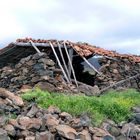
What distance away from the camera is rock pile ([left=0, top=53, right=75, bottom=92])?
13992 mm

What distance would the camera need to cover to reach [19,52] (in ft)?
54.0

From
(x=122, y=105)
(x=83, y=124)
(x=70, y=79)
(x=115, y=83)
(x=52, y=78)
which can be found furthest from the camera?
(x=115, y=83)

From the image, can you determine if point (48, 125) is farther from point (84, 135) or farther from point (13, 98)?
point (13, 98)

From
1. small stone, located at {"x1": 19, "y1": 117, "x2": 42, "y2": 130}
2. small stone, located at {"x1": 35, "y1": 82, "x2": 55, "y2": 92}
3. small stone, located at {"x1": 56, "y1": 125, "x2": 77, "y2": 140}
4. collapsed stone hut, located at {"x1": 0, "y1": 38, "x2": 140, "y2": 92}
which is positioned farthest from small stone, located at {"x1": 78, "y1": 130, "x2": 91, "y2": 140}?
collapsed stone hut, located at {"x1": 0, "y1": 38, "x2": 140, "y2": 92}

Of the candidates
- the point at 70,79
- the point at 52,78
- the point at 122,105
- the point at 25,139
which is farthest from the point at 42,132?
the point at 70,79

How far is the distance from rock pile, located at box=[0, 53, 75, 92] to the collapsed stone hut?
3 centimetres

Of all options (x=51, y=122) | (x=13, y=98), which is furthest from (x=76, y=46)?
(x=51, y=122)

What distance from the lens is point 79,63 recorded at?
18.3 m

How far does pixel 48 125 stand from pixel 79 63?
28.9 feet

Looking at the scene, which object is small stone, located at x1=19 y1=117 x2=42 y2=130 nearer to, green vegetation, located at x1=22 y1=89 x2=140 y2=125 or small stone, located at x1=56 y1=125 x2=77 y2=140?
small stone, located at x1=56 y1=125 x2=77 y2=140

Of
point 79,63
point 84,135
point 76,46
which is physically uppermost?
point 76,46

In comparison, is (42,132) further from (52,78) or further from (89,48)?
(89,48)

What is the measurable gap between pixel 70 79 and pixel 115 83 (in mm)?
2043

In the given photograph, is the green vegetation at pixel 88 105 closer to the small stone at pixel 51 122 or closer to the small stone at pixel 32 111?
the small stone at pixel 32 111
